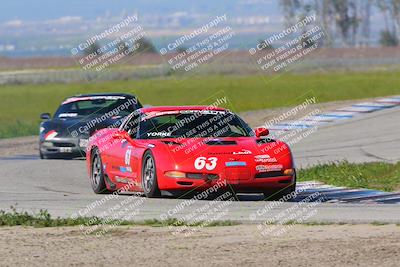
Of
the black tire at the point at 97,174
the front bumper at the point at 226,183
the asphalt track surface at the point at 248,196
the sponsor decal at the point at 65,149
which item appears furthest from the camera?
the sponsor decal at the point at 65,149

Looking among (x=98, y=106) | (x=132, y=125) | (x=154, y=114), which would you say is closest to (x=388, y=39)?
(x=98, y=106)

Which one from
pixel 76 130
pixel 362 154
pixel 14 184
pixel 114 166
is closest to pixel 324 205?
pixel 114 166

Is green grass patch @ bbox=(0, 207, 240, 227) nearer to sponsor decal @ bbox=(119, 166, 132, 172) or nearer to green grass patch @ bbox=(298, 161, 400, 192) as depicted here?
sponsor decal @ bbox=(119, 166, 132, 172)

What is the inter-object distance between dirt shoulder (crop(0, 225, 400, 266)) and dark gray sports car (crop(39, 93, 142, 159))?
1310 centimetres

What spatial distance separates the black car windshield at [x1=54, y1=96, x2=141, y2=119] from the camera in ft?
86.3

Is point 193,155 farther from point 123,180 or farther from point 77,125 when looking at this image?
point 77,125

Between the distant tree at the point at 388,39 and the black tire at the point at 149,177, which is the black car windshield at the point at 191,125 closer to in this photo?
the black tire at the point at 149,177

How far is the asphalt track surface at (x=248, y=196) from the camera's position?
Result: 545 inches

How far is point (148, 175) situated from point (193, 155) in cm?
73

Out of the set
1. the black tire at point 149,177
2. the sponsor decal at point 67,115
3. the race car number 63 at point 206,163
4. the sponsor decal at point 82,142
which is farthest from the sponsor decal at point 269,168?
the sponsor decal at point 67,115

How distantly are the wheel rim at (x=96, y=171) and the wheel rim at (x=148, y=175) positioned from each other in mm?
1779

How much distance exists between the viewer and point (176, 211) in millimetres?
14195

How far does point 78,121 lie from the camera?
2614cm

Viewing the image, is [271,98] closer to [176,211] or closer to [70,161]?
[70,161]
